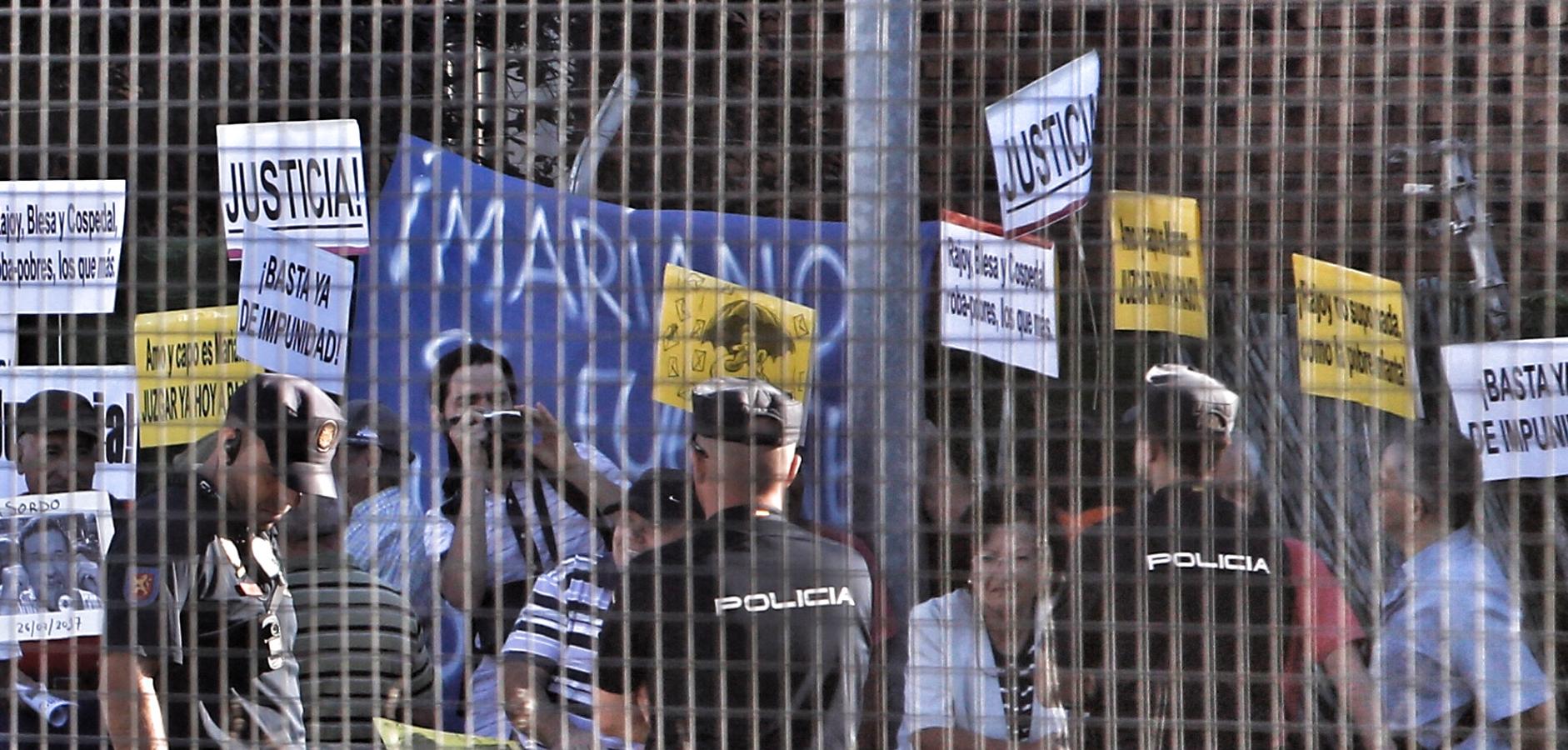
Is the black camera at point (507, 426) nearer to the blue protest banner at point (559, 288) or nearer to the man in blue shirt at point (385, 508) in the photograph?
the blue protest banner at point (559, 288)

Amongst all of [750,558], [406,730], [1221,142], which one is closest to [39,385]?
[406,730]

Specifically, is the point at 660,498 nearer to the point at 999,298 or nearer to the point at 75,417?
the point at 999,298

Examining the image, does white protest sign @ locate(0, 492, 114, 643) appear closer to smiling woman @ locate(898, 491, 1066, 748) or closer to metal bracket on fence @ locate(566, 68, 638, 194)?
metal bracket on fence @ locate(566, 68, 638, 194)

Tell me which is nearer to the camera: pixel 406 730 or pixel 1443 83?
pixel 1443 83

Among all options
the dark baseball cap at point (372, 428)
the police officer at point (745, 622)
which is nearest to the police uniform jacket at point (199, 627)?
the dark baseball cap at point (372, 428)

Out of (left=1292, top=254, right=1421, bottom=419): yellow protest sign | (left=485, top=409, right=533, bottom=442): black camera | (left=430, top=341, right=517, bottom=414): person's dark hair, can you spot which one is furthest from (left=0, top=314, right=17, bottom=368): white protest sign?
(left=1292, top=254, right=1421, bottom=419): yellow protest sign

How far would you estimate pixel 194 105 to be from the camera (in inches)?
144

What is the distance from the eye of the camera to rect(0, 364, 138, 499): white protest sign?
3758 millimetres

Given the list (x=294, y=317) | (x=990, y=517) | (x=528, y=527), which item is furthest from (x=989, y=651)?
(x=294, y=317)

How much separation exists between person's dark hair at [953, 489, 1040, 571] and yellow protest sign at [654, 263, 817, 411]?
45cm

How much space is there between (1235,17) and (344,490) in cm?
222

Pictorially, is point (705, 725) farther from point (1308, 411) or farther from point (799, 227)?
point (1308, 411)

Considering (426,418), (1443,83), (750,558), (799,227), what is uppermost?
(1443,83)

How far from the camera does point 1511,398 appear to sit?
3344 millimetres
